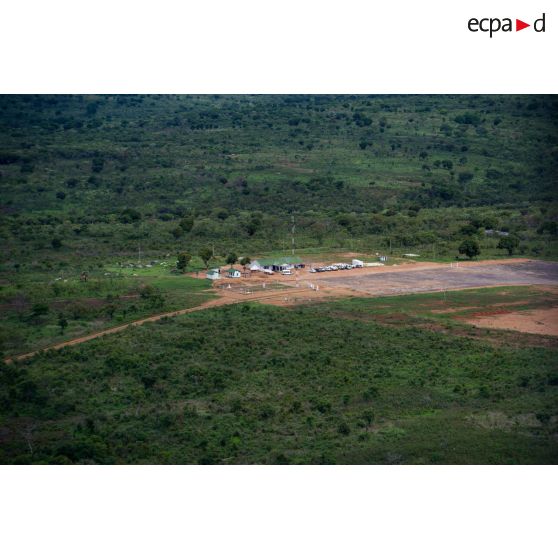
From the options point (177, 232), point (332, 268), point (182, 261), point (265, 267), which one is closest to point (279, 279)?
point (265, 267)

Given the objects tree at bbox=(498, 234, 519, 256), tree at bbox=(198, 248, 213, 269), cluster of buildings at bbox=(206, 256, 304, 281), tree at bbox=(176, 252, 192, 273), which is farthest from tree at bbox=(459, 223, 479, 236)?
tree at bbox=(176, 252, 192, 273)

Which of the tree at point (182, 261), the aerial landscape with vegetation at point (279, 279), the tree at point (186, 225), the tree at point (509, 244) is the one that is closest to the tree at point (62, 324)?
the aerial landscape with vegetation at point (279, 279)

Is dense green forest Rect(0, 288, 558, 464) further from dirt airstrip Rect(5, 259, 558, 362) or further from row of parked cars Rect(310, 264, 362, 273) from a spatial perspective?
row of parked cars Rect(310, 264, 362, 273)

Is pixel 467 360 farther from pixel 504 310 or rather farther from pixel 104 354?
pixel 104 354

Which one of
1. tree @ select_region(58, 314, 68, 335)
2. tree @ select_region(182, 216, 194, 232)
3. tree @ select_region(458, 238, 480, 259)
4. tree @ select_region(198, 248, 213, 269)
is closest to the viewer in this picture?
tree @ select_region(58, 314, 68, 335)

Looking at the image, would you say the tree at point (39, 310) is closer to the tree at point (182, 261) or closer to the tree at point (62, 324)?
the tree at point (62, 324)

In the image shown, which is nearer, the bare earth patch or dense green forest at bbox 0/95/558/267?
the bare earth patch

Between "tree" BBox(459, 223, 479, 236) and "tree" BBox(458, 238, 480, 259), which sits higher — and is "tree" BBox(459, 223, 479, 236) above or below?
above

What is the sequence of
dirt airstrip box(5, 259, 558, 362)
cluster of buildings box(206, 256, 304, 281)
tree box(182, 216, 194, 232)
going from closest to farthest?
dirt airstrip box(5, 259, 558, 362), cluster of buildings box(206, 256, 304, 281), tree box(182, 216, 194, 232)
